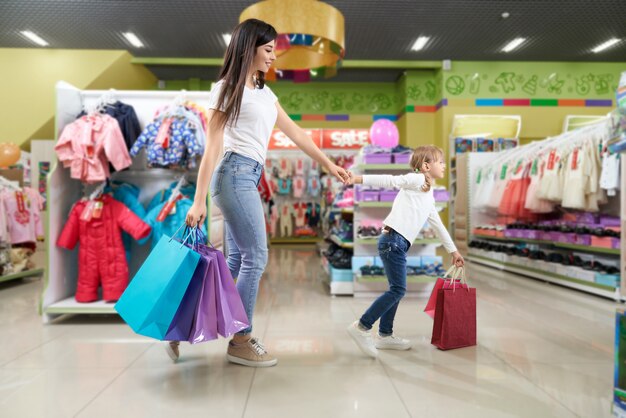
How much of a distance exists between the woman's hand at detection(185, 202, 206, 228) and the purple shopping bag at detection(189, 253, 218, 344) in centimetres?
15

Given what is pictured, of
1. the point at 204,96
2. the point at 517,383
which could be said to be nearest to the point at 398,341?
the point at 517,383

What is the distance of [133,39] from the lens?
891 cm

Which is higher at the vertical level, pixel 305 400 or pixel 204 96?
pixel 204 96

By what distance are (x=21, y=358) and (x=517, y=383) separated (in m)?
2.59

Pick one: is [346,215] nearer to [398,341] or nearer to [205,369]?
[398,341]

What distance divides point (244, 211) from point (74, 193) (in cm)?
217

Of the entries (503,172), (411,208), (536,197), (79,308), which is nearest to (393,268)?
(411,208)

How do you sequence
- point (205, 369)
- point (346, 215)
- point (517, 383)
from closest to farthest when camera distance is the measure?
point (517, 383) < point (205, 369) < point (346, 215)

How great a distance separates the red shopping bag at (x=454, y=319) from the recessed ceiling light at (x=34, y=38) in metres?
9.27

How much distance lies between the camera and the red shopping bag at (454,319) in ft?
8.37

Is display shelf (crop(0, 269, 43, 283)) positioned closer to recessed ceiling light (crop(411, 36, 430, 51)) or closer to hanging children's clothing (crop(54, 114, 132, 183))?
hanging children's clothing (crop(54, 114, 132, 183))

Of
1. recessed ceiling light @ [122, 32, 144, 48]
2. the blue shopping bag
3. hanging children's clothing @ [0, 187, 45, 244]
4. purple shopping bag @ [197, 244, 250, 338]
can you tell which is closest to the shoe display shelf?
purple shopping bag @ [197, 244, 250, 338]

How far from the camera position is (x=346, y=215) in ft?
16.5

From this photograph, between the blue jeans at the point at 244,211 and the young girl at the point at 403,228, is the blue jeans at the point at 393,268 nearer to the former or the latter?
the young girl at the point at 403,228
